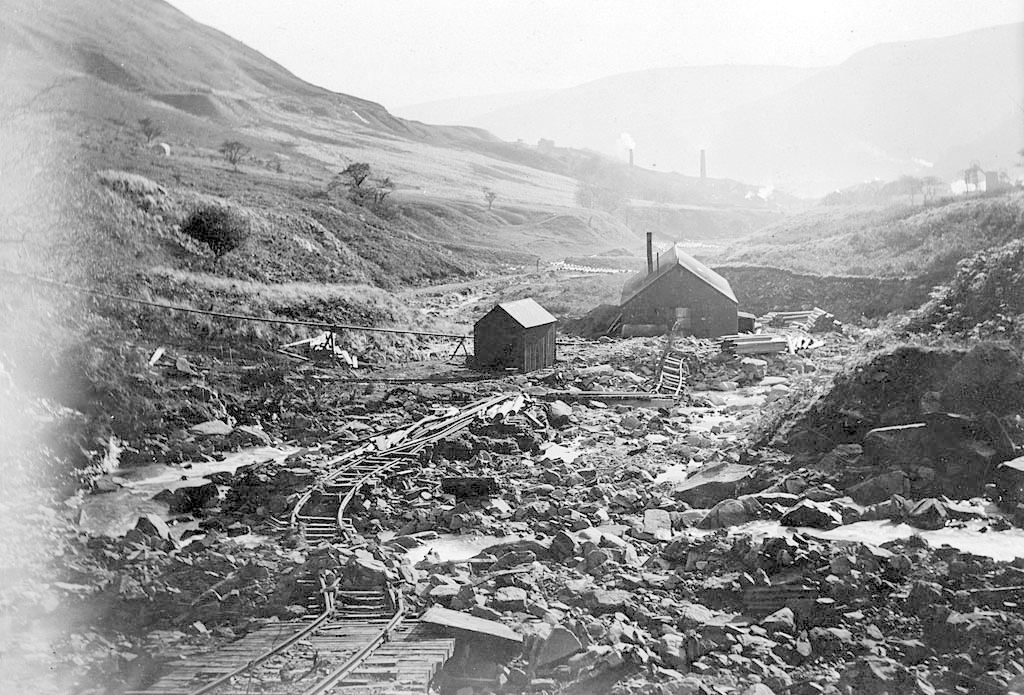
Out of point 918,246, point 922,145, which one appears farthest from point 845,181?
point 918,246

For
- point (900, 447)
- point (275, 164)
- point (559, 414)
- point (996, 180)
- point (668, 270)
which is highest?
point (275, 164)

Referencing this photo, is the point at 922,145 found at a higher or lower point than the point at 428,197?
higher

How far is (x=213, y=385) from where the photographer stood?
2334 cm

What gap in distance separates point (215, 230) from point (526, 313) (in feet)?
53.2

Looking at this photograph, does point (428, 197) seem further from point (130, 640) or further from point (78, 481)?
point (130, 640)

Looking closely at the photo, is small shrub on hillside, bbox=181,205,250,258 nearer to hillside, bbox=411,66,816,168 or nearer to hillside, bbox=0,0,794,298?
hillside, bbox=0,0,794,298

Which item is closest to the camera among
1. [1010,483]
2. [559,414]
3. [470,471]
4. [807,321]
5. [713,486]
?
[1010,483]

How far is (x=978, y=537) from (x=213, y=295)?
24826mm

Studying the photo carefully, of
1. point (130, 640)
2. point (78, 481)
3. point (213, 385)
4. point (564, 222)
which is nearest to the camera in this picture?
point (130, 640)

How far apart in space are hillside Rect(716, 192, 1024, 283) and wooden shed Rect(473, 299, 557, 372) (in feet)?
61.9

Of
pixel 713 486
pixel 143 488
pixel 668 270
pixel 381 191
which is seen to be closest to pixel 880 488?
pixel 713 486

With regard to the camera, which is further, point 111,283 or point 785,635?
point 111,283

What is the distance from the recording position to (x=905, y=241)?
4328 centimetres

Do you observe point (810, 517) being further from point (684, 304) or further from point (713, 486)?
point (684, 304)
